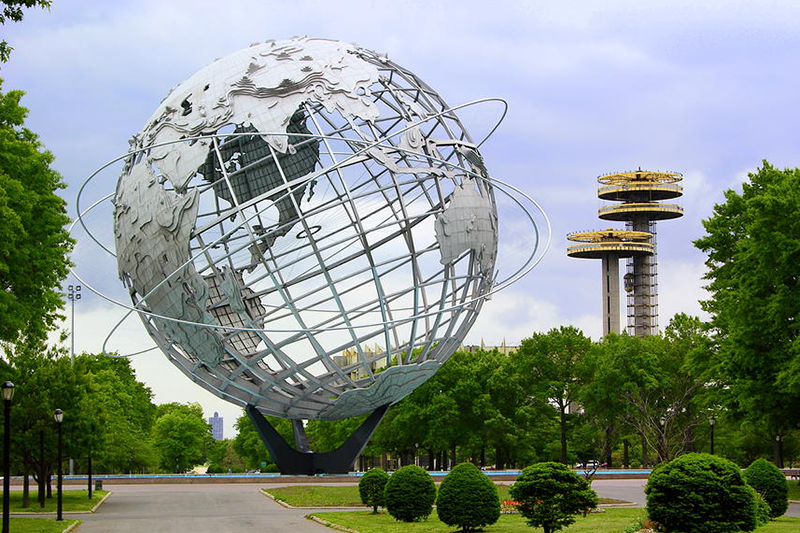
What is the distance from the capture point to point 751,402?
35812 mm

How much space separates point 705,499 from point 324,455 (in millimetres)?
20418

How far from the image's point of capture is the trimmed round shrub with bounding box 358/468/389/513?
27.2 m

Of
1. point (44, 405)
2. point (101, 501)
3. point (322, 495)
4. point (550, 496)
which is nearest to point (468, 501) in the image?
point (550, 496)

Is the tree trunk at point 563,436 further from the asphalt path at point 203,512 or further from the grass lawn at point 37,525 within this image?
the grass lawn at point 37,525

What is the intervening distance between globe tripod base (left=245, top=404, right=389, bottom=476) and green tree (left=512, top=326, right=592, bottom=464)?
2580cm

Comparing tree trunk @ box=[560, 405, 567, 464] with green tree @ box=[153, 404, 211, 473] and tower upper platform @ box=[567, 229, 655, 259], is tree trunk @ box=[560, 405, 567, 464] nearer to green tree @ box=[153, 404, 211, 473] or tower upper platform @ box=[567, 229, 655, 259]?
green tree @ box=[153, 404, 211, 473]

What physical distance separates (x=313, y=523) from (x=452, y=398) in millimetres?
32743

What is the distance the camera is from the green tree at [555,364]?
59.3m

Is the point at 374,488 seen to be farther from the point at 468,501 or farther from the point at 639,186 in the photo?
the point at 639,186

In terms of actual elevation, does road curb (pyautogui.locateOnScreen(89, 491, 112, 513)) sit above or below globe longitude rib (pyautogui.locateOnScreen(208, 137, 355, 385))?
below

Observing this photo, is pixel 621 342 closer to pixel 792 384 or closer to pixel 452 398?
pixel 452 398

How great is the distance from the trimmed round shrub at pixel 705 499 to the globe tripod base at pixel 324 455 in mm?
18740

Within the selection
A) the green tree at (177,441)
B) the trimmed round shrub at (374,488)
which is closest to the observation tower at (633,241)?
the green tree at (177,441)

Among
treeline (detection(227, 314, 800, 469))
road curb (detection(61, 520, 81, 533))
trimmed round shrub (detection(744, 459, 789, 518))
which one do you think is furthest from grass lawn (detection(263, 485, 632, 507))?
treeline (detection(227, 314, 800, 469))
